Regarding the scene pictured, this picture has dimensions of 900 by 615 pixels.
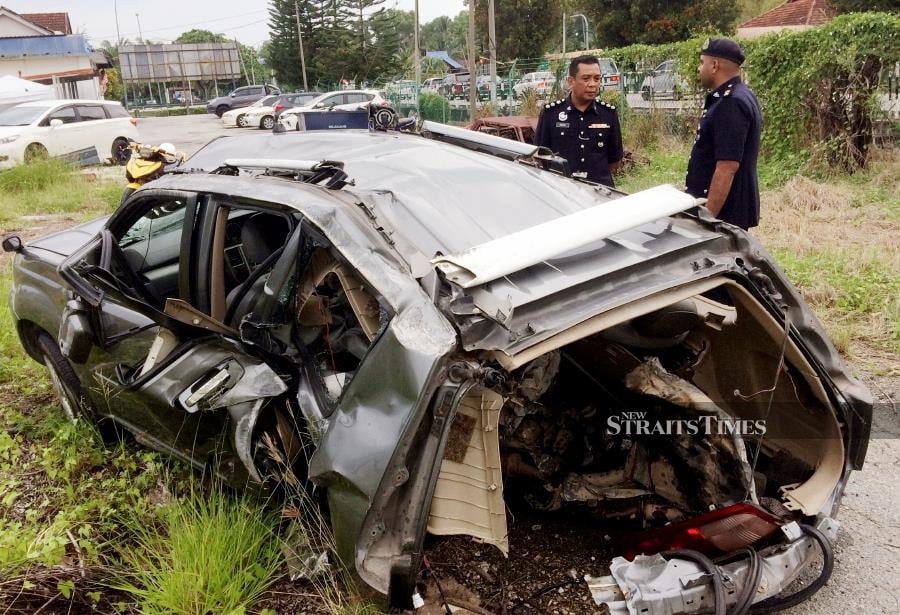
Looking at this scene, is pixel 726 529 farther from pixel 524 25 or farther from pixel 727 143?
pixel 524 25

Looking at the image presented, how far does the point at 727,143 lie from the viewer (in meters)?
3.89

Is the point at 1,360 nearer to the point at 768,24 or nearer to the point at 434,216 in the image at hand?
the point at 434,216

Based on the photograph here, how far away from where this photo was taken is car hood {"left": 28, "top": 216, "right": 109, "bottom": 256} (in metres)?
3.75

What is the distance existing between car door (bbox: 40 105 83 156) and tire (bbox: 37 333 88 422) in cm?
1299

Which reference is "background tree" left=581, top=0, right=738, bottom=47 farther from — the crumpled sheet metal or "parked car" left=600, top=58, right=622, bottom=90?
the crumpled sheet metal

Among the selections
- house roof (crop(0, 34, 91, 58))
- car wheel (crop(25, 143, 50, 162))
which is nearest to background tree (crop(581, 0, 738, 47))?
car wheel (crop(25, 143, 50, 162))

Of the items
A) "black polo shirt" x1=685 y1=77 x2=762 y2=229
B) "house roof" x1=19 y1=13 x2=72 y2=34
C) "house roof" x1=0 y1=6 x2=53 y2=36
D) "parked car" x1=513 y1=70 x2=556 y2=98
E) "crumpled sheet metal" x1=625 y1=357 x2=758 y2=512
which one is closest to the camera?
"crumpled sheet metal" x1=625 y1=357 x2=758 y2=512

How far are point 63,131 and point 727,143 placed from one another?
596 inches

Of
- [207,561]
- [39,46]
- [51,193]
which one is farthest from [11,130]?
[39,46]

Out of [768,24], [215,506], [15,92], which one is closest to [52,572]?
[215,506]

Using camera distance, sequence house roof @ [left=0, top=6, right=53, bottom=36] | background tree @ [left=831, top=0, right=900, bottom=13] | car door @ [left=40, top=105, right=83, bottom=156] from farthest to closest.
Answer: house roof @ [left=0, top=6, right=53, bottom=36] < background tree @ [left=831, top=0, right=900, bottom=13] < car door @ [left=40, top=105, right=83, bottom=156]

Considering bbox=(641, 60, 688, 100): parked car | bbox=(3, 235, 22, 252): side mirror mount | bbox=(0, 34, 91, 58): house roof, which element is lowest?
bbox=(3, 235, 22, 252): side mirror mount

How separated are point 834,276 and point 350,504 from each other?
457 centimetres

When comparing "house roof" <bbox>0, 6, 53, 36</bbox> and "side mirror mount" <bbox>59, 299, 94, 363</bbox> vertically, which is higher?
"house roof" <bbox>0, 6, 53, 36</bbox>
